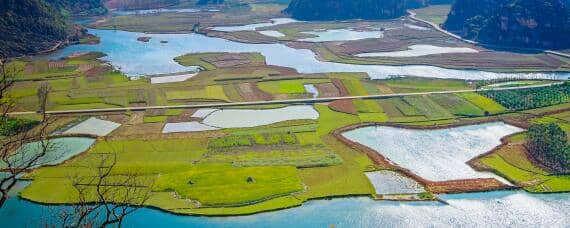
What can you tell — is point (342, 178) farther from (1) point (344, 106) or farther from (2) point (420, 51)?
(2) point (420, 51)

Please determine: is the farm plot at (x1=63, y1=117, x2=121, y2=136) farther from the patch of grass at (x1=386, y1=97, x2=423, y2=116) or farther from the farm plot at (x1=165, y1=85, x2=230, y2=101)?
the patch of grass at (x1=386, y1=97, x2=423, y2=116)

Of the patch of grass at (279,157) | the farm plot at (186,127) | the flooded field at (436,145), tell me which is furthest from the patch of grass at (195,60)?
the patch of grass at (279,157)

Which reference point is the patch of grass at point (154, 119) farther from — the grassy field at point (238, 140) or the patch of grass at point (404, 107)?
the patch of grass at point (404, 107)

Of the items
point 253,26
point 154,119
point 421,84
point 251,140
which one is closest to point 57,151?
point 154,119

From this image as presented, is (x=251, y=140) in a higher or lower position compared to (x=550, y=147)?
lower

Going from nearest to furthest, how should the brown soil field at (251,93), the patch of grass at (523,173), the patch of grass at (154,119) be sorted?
the patch of grass at (523,173)
the patch of grass at (154,119)
the brown soil field at (251,93)

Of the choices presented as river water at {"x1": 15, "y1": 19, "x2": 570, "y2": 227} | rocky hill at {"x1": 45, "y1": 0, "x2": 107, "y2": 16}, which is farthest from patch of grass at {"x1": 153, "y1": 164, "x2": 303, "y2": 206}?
rocky hill at {"x1": 45, "y1": 0, "x2": 107, "y2": 16}
